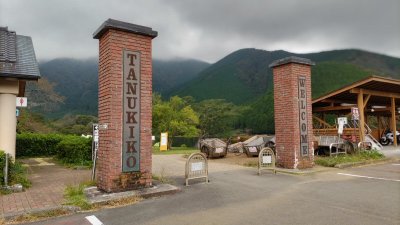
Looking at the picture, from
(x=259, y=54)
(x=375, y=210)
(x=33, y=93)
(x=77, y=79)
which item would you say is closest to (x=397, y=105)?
(x=375, y=210)

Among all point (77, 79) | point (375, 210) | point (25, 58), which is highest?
point (77, 79)

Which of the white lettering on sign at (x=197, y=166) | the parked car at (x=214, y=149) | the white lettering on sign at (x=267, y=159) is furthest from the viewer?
the parked car at (x=214, y=149)

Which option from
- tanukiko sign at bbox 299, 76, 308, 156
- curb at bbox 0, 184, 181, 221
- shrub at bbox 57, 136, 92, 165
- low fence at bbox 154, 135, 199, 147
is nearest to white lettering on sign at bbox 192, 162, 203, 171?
curb at bbox 0, 184, 181, 221

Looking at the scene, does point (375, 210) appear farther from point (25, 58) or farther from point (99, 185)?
point (25, 58)

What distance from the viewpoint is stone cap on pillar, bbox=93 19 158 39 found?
7414 millimetres

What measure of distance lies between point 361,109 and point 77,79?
14202cm

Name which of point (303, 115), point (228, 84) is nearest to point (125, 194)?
point (303, 115)

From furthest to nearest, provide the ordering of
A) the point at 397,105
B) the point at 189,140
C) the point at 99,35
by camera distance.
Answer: the point at 189,140 → the point at 397,105 → the point at 99,35

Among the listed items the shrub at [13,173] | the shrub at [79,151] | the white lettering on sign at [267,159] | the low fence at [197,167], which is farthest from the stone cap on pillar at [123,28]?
the shrub at [79,151]

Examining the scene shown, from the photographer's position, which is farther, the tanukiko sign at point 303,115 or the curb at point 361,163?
the curb at point 361,163

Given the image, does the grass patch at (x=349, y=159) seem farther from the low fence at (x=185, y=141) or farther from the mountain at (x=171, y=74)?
the mountain at (x=171, y=74)

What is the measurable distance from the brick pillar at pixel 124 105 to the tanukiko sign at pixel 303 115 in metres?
6.02

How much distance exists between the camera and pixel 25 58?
11.4 meters

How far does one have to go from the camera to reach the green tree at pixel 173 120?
1592 inches
